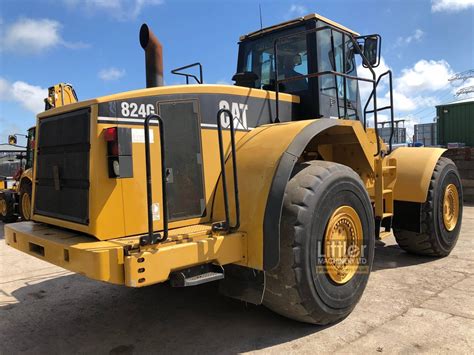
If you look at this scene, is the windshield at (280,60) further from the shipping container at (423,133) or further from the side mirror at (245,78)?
the shipping container at (423,133)

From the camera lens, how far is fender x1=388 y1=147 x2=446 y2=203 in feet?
18.2

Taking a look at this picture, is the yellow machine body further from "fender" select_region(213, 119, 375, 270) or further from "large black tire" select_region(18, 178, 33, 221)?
"large black tire" select_region(18, 178, 33, 221)

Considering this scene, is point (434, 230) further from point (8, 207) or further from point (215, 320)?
point (8, 207)

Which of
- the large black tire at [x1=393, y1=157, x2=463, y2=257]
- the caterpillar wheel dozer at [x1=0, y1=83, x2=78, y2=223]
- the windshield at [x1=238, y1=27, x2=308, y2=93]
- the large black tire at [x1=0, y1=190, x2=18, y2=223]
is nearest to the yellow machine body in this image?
the windshield at [x1=238, y1=27, x2=308, y2=93]

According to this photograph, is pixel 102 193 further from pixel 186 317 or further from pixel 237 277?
pixel 186 317

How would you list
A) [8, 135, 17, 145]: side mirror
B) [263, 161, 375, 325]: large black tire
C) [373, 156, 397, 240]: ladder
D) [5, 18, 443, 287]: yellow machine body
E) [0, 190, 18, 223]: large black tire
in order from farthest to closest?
[8, 135, 17, 145]: side mirror
[0, 190, 18, 223]: large black tire
[373, 156, 397, 240]: ladder
[263, 161, 375, 325]: large black tire
[5, 18, 443, 287]: yellow machine body

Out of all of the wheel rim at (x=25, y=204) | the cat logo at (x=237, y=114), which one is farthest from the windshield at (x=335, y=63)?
the wheel rim at (x=25, y=204)

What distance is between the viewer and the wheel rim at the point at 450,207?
6008 mm

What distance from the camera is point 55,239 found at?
3.29 metres

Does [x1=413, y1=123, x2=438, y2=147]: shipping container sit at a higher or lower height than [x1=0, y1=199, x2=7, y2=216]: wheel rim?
higher

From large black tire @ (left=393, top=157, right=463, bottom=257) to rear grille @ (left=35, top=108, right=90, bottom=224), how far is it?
4280 mm

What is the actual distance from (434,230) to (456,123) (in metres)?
12.7

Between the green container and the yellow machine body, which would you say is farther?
the green container

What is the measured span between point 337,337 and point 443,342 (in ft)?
→ 2.61
